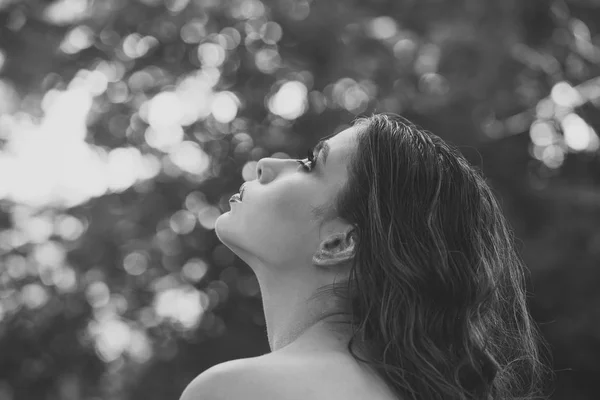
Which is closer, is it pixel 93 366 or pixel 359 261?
pixel 359 261

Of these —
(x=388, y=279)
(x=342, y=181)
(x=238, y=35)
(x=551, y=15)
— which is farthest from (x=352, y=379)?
(x=238, y=35)

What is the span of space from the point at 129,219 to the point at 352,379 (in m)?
6.87

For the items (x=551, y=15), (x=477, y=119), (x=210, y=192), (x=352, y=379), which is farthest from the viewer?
(x=210, y=192)

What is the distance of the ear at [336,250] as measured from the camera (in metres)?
2.02

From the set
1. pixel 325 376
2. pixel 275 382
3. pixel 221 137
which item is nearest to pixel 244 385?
pixel 275 382

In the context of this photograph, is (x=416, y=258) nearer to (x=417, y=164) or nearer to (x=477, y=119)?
(x=417, y=164)

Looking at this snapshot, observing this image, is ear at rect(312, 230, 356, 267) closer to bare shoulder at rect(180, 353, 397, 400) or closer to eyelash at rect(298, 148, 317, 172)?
eyelash at rect(298, 148, 317, 172)

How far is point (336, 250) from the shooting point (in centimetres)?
203

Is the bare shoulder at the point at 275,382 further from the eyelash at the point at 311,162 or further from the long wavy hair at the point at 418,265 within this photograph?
the eyelash at the point at 311,162

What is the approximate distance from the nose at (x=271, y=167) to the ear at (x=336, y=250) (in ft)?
0.81

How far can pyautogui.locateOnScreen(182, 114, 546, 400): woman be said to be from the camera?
1.94 m

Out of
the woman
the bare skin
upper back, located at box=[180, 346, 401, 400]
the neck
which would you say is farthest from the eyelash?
upper back, located at box=[180, 346, 401, 400]

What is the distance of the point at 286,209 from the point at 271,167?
17cm

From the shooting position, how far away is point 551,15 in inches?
268
